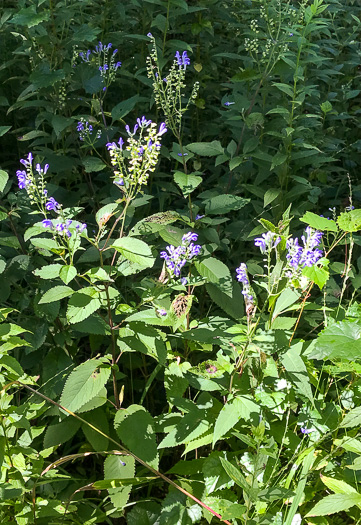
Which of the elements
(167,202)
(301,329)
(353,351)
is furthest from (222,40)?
(353,351)

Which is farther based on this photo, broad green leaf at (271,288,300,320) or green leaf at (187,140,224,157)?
green leaf at (187,140,224,157)

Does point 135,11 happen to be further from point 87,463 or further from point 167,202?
point 87,463

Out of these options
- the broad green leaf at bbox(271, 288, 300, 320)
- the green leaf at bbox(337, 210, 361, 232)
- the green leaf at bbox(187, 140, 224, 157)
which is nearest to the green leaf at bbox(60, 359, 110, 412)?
the broad green leaf at bbox(271, 288, 300, 320)

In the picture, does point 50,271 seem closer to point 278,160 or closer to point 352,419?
point 352,419

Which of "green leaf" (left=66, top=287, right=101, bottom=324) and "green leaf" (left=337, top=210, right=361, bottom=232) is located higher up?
"green leaf" (left=337, top=210, right=361, bottom=232)

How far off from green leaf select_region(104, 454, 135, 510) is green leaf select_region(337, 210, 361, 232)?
3.48 feet

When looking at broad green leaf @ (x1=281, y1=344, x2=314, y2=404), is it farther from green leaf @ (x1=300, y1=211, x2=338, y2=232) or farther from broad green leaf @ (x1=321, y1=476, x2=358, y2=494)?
green leaf @ (x1=300, y1=211, x2=338, y2=232)

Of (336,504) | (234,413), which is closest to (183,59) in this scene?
(234,413)

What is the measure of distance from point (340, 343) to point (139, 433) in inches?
26.7

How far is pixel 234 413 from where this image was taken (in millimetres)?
1537

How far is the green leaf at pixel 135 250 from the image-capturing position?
1.48 metres

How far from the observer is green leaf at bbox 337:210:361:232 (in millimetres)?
1763

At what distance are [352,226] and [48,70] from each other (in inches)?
64.5

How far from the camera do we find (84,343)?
2.49 m
